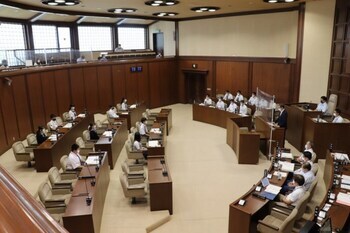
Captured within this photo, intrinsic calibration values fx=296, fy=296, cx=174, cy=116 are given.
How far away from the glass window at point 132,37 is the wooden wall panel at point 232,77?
22.3ft

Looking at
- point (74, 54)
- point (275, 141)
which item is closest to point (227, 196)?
point (275, 141)

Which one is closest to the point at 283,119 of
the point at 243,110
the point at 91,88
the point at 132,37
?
the point at 243,110

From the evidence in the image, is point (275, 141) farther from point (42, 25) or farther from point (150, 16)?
point (42, 25)

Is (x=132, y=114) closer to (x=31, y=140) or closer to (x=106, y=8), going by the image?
(x=31, y=140)

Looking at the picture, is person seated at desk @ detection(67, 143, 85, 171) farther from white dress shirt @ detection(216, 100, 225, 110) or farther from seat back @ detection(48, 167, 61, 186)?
white dress shirt @ detection(216, 100, 225, 110)

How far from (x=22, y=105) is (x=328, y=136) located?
36.6 ft

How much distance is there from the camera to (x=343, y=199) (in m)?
5.52

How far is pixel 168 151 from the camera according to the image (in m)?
11.2

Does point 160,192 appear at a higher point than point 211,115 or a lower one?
lower

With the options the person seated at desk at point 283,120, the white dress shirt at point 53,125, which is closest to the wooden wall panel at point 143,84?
the white dress shirt at point 53,125

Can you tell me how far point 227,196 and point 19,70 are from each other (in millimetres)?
9075

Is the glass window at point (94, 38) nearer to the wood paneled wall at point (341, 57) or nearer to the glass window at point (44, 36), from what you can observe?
the glass window at point (44, 36)

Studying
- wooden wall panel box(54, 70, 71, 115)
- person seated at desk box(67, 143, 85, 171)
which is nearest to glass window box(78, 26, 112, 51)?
wooden wall panel box(54, 70, 71, 115)

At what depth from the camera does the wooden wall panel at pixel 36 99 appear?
39.8 ft
